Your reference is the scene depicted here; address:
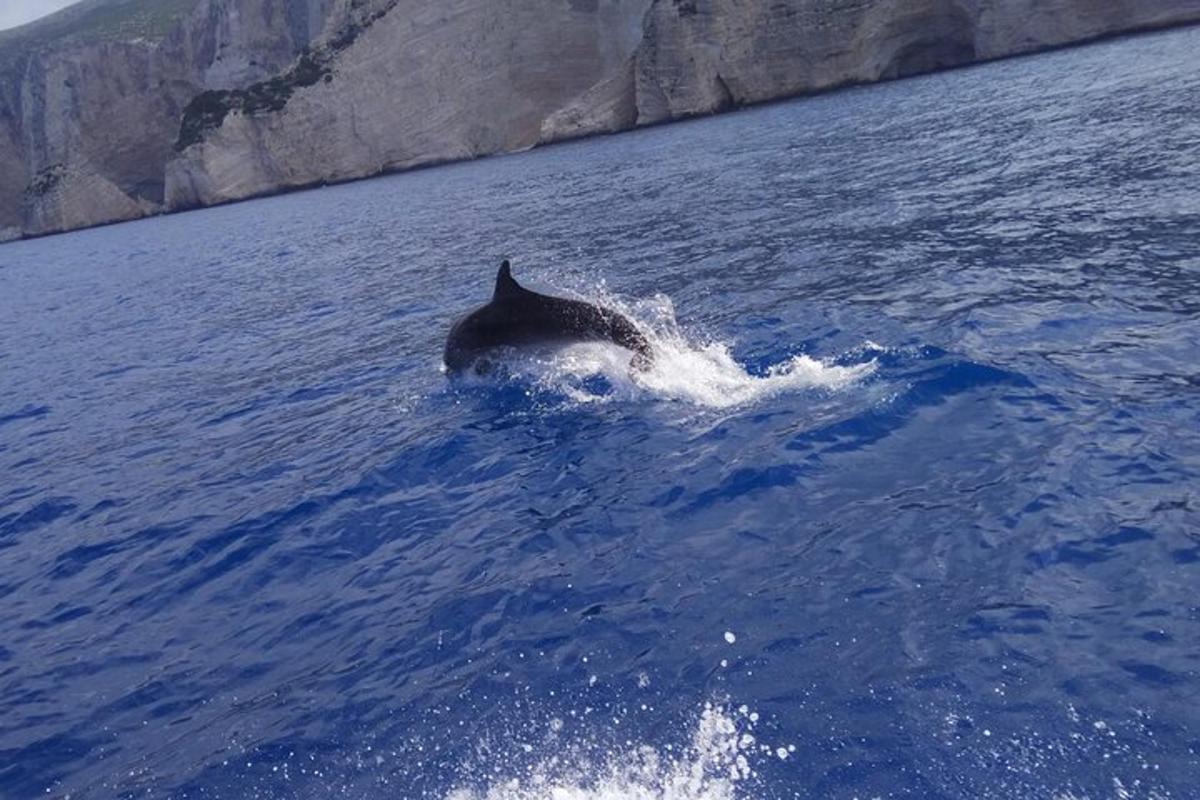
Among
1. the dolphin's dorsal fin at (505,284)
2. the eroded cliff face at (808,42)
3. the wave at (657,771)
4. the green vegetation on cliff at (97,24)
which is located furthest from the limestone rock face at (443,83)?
the wave at (657,771)

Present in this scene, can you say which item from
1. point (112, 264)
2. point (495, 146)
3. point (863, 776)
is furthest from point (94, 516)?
point (495, 146)

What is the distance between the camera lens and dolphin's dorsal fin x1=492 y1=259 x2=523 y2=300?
12450 millimetres

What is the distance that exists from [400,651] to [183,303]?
970 inches

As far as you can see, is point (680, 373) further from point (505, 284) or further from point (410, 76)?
point (410, 76)

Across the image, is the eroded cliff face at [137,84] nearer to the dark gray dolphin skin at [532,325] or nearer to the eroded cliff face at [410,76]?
the eroded cliff face at [410,76]

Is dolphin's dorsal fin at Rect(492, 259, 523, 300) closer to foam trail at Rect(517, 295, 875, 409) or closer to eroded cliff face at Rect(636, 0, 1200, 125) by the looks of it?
foam trail at Rect(517, 295, 875, 409)

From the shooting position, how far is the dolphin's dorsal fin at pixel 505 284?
1245 cm

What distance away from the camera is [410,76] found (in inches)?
3445

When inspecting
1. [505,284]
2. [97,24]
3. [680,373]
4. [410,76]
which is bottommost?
[680,373]

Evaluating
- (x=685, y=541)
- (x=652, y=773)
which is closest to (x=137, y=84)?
(x=685, y=541)

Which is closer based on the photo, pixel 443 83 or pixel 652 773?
pixel 652 773

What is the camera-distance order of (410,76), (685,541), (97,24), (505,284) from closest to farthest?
(685,541) → (505,284) → (410,76) → (97,24)

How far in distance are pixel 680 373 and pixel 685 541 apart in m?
4.31

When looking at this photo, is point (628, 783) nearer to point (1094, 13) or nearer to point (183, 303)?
point (183, 303)
